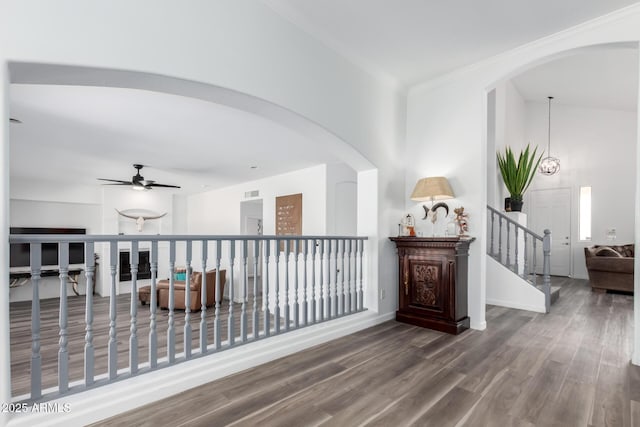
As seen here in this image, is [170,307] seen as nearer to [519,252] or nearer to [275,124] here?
[275,124]

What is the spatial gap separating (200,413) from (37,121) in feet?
13.0

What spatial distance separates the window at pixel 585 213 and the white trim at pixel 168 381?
24.8ft

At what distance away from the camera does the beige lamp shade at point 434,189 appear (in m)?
3.65

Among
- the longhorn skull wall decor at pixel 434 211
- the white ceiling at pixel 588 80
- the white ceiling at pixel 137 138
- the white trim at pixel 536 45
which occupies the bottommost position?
the longhorn skull wall decor at pixel 434 211

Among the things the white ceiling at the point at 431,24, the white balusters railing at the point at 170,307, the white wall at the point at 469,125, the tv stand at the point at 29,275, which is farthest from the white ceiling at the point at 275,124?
the tv stand at the point at 29,275

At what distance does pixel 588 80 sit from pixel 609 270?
363cm

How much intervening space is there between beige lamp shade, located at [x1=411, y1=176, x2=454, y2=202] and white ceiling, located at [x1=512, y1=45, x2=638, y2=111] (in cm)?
374

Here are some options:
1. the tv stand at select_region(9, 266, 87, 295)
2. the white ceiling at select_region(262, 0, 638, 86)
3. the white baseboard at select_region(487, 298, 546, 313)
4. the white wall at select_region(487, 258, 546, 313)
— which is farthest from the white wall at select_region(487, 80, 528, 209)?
the tv stand at select_region(9, 266, 87, 295)

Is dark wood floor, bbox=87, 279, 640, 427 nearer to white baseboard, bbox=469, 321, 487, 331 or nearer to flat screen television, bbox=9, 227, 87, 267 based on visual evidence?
white baseboard, bbox=469, 321, 487, 331

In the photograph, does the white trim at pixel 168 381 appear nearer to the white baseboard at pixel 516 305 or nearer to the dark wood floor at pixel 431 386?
the dark wood floor at pixel 431 386

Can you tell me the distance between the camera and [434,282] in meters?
3.68

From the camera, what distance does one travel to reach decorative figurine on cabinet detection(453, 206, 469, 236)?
3.74 meters

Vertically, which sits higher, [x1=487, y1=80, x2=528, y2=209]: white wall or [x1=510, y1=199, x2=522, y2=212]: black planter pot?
[x1=487, y1=80, x2=528, y2=209]: white wall

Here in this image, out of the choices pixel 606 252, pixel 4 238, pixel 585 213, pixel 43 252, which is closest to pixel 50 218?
pixel 43 252
